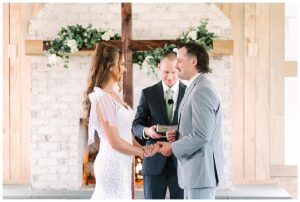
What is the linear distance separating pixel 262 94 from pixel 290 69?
371 millimetres

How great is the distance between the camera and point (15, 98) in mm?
5625

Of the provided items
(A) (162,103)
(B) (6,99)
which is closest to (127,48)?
(A) (162,103)

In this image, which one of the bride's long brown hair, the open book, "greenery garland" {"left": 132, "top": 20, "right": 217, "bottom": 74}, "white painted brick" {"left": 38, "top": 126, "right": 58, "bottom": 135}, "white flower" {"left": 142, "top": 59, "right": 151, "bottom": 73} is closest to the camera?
the bride's long brown hair

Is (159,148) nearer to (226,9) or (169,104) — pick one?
(169,104)

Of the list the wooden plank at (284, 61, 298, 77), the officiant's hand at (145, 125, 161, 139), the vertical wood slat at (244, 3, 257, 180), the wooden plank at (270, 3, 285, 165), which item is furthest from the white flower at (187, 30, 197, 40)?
the officiant's hand at (145, 125, 161, 139)

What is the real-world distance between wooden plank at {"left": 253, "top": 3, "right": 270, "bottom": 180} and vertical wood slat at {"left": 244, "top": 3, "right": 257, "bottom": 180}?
3 cm

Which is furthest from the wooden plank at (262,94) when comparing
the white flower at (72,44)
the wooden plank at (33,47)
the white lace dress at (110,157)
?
the white lace dress at (110,157)

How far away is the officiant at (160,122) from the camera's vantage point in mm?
3707

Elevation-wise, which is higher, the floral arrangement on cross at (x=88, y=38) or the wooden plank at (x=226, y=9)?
the wooden plank at (x=226, y=9)

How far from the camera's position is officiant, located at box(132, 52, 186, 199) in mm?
3707

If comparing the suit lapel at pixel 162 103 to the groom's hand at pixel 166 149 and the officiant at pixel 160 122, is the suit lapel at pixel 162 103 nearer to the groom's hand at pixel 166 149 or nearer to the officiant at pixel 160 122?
the officiant at pixel 160 122

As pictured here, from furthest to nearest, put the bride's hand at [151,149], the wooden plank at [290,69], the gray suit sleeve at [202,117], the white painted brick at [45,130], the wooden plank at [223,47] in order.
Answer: the wooden plank at [290,69]
the white painted brick at [45,130]
the wooden plank at [223,47]
the bride's hand at [151,149]
the gray suit sleeve at [202,117]

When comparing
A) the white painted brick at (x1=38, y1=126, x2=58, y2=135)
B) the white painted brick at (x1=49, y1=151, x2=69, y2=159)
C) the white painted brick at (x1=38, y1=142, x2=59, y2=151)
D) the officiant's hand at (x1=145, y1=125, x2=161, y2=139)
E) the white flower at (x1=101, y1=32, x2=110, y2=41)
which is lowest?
the white painted brick at (x1=49, y1=151, x2=69, y2=159)

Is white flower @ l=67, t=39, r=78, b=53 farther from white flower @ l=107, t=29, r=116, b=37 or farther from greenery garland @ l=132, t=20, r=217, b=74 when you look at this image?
greenery garland @ l=132, t=20, r=217, b=74
